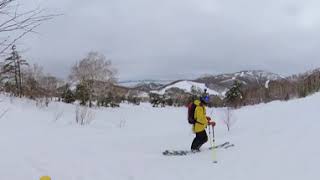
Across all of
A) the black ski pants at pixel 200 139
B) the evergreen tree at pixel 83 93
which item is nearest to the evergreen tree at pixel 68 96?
the evergreen tree at pixel 83 93

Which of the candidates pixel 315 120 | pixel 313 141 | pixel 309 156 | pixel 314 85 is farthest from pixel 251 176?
pixel 314 85

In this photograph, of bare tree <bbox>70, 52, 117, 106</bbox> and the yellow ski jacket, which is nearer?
the yellow ski jacket

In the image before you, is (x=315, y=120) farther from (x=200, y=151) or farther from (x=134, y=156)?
(x=134, y=156)

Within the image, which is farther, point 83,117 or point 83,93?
point 83,93

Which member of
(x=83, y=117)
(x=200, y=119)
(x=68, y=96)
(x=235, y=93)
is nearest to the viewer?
(x=200, y=119)

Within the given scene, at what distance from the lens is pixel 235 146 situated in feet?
35.9

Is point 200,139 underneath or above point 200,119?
underneath

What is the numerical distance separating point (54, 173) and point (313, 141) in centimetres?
552

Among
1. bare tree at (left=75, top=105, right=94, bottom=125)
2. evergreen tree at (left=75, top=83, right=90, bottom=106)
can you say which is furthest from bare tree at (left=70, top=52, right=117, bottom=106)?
bare tree at (left=75, top=105, right=94, bottom=125)

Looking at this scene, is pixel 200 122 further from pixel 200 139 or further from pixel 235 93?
pixel 235 93

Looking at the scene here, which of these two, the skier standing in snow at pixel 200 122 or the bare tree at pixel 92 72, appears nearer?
the skier standing in snow at pixel 200 122

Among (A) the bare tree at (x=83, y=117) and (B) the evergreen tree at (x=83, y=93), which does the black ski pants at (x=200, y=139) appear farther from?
(B) the evergreen tree at (x=83, y=93)

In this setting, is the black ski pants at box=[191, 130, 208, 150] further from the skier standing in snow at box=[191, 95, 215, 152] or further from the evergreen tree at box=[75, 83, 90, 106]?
the evergreen tree at box=[75, 83, 90, 106]

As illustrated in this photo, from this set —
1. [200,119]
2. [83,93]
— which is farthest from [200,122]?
[83,93]
